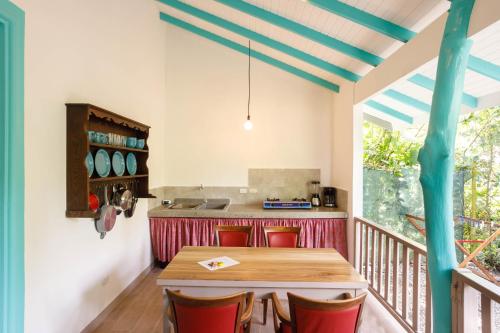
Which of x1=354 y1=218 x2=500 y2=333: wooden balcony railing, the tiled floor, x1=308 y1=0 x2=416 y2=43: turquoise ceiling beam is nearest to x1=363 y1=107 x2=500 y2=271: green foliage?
x1=354 y1=218 x2=500 y2=333: wooden balcony railing

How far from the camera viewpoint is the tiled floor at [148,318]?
2.41 meters

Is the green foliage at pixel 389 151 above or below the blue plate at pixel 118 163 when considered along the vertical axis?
above

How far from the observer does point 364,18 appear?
2.22 metres

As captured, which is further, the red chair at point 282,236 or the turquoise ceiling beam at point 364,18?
the red chair at point 282,236

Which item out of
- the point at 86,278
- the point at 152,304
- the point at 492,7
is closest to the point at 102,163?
the point at 86,278

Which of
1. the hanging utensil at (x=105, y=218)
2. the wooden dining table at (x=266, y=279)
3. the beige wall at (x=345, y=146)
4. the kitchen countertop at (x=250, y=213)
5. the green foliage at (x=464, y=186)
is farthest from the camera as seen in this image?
the green foliage at (x=464, y=186)

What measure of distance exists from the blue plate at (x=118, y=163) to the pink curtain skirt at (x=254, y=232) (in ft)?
3.88

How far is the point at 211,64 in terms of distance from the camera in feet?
14.1

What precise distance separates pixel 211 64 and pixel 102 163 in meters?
2.56

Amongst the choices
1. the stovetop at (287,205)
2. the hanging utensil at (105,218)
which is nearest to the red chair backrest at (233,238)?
the hanging utensil at (105,218)

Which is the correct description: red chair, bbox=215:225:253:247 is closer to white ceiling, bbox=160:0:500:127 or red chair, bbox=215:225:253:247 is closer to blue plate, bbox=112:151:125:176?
blue plate, bbox=112:151:125:176

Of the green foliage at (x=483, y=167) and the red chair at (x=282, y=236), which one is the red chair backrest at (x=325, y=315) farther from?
the green foliage at (x=483, y=167)

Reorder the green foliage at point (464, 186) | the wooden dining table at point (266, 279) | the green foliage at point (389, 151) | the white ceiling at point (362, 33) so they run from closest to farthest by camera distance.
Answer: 1. the wooden dining table at point (266, 279)
2. the white ceiling at point (362, 33)
3. the green foliage at point (464, 186)
4. the green foliage at point (389, 151)

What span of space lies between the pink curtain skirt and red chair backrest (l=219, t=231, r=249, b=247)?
0.84 meters
